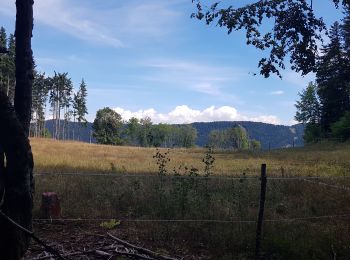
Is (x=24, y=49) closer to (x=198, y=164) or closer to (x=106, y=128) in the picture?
(x=198, y=164)

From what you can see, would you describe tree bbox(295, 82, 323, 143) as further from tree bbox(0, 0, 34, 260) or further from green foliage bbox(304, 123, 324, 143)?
tree bbox(0, 0, 34, 260)

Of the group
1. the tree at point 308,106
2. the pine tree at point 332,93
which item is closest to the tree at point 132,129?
the tree at point 308,106

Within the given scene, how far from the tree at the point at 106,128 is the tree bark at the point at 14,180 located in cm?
11987

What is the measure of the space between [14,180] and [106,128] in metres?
123

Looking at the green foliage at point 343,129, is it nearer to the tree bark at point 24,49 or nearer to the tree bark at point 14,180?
the tree bark at point 24,49

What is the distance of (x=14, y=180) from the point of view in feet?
20.7

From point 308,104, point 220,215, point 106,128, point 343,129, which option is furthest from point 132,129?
point 220,215

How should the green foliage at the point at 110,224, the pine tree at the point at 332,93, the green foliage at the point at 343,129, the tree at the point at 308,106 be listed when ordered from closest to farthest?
the green foliage at the point at 110,224
the green foliage at the point at 343,129
the pine tree at the point at 332,93
the tree at the point at 308,106

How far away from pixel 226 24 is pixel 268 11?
1.16 m

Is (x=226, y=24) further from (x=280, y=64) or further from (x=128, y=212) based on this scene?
(x=128, y=212)

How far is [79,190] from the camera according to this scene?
13.8m

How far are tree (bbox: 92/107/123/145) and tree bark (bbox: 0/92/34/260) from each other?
4719 inches

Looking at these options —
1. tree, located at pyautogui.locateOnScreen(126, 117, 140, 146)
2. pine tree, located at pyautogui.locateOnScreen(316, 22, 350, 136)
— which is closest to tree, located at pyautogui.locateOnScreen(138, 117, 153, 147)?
tree, located at pyautogui.locateOnScreen(126, 117, 140, 146)

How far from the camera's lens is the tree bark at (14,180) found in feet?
19.8
